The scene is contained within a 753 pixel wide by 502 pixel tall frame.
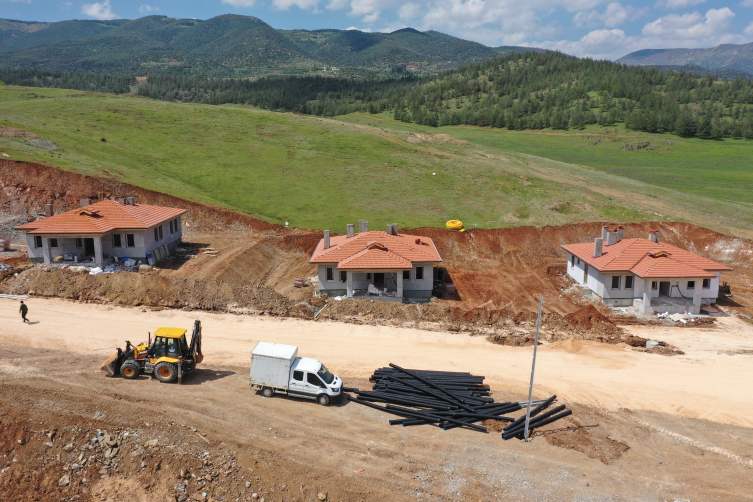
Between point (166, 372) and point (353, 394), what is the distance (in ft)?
27.7

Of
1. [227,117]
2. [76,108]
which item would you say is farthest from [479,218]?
[76,108]

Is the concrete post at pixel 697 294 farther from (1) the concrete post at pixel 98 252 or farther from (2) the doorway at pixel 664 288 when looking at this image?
(1) the concrete post at pixel 98 252

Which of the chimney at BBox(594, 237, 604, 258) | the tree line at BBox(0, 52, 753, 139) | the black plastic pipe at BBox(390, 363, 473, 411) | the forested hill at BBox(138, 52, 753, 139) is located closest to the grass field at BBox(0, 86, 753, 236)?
the chimney at BBox(594, 237, 604, 258)

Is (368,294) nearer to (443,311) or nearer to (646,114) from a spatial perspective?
(443,311)

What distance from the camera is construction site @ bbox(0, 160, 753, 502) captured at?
686 inches

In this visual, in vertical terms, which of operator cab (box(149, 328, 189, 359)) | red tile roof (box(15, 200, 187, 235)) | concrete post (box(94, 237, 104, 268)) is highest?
red tile roof (box(15, 200, 187, 235))

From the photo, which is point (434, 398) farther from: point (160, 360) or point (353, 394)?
point (160, 360)

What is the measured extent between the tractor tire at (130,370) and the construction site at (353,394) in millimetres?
541

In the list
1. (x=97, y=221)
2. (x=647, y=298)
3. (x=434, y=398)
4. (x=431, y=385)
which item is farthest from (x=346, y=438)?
(x=97, y=221)

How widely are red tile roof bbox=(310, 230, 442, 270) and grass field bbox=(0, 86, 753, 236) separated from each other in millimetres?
13518

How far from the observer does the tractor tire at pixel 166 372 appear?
2236 centimetres

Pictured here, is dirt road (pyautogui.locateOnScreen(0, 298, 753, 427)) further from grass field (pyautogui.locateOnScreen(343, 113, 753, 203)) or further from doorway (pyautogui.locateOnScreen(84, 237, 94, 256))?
grass field (pyautogui.locateOnScreen(343, 113, 753, 203))

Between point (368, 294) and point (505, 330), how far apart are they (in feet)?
34.3

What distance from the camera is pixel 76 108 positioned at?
84.4 m
